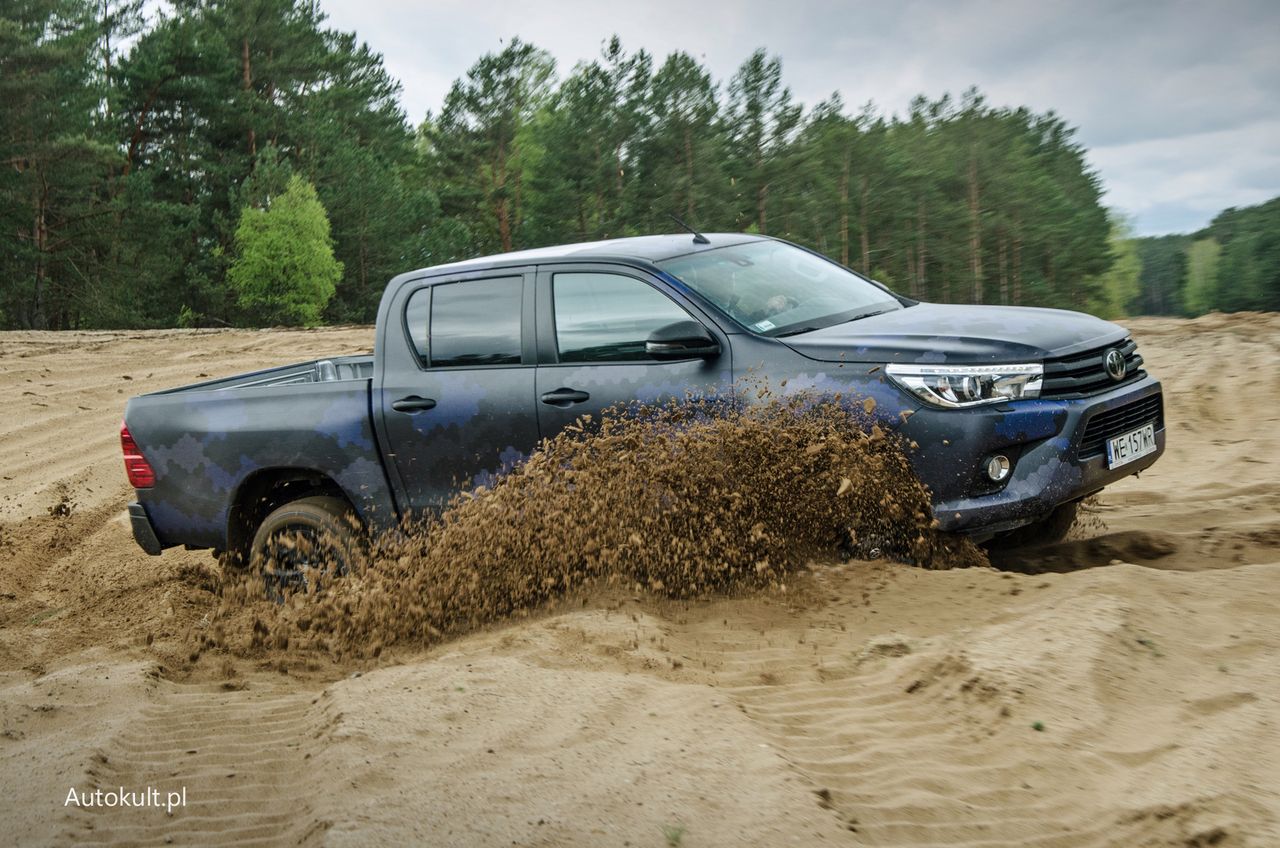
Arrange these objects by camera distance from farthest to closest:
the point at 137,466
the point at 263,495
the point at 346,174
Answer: the point at 346,174 < the point at 137,466 < the point at 263,495

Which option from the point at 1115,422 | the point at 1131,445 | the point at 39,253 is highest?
the point at 39,253

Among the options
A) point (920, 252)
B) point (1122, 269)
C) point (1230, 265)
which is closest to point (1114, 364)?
point (920, 252)

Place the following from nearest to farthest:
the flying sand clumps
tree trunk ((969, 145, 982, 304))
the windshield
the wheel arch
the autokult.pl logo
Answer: the autokult.pl logo
the flying sand clumps
the windshield
the wheel arch
tree trunk ((969, 145, 982, 304))

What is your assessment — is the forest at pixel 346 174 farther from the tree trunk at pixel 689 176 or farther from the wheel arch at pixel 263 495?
the wheel arch at pixel 263 495

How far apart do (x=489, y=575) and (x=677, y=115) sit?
4088 centimetres

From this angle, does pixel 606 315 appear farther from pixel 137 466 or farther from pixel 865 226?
pixel 865 226

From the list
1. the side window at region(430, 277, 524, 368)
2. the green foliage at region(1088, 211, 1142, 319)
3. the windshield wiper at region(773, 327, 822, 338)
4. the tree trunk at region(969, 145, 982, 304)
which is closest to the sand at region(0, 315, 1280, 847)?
the windshield wiper at region(773, 327, 822, 338)

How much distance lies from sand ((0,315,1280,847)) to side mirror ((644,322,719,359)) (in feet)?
3.56

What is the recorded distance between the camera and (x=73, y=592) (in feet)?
22.7

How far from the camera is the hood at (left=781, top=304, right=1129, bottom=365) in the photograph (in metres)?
4.85

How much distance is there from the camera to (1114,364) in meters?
5.19

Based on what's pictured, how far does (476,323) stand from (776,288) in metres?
1.47

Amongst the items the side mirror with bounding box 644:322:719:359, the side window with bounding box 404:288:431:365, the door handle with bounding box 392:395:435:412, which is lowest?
the door handle with bounding box 392:395:435:412

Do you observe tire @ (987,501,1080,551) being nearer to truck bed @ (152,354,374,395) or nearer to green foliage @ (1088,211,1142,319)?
truck bed @ (152,354,374,395)
